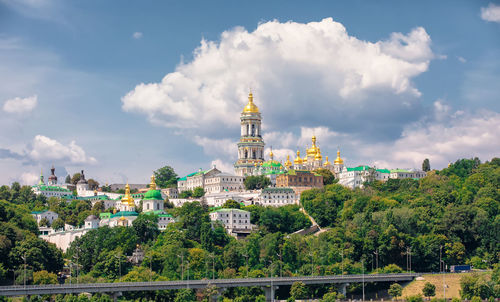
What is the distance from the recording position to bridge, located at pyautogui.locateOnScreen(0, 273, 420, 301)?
72.4 meters

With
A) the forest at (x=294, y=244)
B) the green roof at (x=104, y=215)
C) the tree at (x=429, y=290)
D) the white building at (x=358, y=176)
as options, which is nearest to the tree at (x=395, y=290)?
the tree at (x=429, y=290)

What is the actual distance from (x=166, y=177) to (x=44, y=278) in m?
72.8

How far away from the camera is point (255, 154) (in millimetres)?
151500

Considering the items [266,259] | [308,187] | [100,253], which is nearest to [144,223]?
[100,253]

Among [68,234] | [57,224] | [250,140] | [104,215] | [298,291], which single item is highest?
[250,140]

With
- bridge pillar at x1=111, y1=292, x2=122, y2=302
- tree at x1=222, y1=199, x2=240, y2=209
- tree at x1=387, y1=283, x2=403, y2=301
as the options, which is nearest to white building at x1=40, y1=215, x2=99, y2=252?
tree at x1=222, y1=199, x2=240, y2=209

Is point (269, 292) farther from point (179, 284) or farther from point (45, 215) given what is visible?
point (45, 215)

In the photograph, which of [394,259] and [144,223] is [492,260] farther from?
[144,223]

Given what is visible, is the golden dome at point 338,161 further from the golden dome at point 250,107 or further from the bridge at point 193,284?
the bridge at point 193,284

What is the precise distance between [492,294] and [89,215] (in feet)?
200

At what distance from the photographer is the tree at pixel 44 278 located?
3223 inches

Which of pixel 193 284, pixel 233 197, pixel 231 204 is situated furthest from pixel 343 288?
pixel 233 197

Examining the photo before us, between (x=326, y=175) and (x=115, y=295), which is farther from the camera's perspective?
(x=326, y=175)

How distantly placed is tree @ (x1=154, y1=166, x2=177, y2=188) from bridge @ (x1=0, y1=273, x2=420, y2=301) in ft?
231
